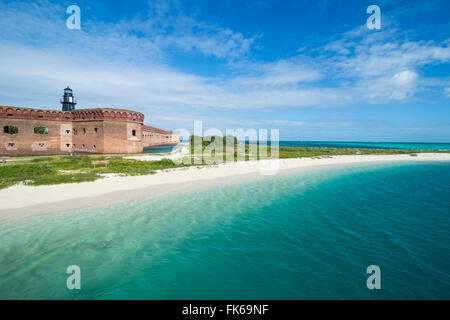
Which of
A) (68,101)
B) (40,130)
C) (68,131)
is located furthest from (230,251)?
(68,101)

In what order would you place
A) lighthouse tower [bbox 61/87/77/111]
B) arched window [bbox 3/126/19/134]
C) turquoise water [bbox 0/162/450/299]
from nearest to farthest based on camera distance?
A: turquoise water [bbox 0/162/450/299]
arched window [bbox 3/126/19/134]
lighthouse tower [bbox 61/87/77/111]

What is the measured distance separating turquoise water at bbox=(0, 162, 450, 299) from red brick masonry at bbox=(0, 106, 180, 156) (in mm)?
25175

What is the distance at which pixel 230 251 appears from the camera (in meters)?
6.35

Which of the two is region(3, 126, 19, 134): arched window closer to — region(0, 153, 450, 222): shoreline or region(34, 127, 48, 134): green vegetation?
region(34, 127, 48, 134): green vegetation

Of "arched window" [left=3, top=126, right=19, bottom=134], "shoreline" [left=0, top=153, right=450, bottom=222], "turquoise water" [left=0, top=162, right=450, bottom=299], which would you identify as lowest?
"turquoise water" [left=0, top=162, right=450, bottom=299]

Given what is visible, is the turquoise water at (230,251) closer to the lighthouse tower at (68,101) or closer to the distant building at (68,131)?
the distant building at (68,131)

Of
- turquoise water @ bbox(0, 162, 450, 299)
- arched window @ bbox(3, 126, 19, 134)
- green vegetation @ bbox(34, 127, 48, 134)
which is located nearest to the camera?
turquoise water @ bbox(0, 162, 450, 299)

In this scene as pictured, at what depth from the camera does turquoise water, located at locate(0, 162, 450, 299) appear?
4.69 m

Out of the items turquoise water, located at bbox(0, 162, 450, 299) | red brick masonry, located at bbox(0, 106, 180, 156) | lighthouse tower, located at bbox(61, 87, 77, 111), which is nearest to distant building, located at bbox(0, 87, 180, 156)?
red brick masonry, located at bbox(0, 106, 180, 156)

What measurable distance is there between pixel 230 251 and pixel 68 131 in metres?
37.9

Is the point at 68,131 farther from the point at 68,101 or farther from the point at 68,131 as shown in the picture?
the point at 68,101
